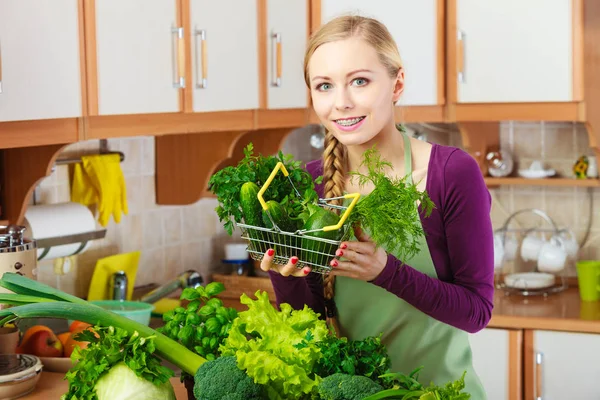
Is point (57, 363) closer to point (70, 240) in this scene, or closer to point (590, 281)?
point (70, 240)

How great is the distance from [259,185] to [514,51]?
1.94 meters

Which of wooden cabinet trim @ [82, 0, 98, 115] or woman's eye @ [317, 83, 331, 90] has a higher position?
wooden cabinet trim @ [82, 0, 98, 115]

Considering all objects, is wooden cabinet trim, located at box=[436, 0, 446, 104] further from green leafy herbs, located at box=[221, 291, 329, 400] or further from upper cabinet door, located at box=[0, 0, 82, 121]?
green leafy herbs, located at box=[221, 291, 329, 400]

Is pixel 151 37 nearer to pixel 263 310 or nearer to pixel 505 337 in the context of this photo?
pixel 263 310

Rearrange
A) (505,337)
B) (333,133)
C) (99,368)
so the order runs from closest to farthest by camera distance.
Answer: (99,368), (333,133), (505,337)

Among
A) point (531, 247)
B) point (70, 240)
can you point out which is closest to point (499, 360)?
point (531, 247)

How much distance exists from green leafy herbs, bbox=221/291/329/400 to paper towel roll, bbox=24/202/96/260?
118cm

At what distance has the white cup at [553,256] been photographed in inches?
135

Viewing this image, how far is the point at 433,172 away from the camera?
72.0 inches

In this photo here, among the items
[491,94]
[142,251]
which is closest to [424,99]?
[491,94]

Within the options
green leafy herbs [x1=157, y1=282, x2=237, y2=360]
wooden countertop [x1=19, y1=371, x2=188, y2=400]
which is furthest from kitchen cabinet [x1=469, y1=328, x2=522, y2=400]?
green leafy herbs [x1=157, y1=282, x2=237, y2=360]

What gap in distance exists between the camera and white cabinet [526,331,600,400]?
10.0 ft

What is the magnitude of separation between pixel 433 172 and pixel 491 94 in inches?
58.2

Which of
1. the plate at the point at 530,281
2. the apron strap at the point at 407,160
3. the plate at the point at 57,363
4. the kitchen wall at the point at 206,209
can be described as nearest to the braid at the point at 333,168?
the apron strap at the point at 407,160
